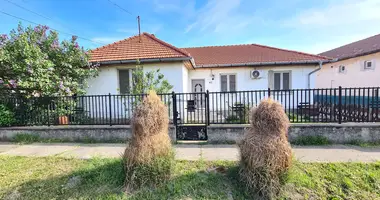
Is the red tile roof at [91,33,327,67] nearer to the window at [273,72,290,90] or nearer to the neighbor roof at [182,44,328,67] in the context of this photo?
the neighbor roof at [182,44,328,67]

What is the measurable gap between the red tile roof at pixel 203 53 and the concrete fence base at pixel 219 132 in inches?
145

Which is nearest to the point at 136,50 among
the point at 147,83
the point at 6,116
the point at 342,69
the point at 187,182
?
the point at 147,83

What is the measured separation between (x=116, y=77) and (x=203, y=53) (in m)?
6.52

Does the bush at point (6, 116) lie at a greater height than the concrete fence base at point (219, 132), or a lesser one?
greater

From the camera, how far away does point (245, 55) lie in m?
11.6

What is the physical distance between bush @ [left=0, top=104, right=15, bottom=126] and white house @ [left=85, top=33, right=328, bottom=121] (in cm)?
297

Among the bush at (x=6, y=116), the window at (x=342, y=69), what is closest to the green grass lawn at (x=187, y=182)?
the bush at (x=6, y=116)

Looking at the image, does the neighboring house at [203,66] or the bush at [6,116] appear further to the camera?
the neighboring house at [203,66]

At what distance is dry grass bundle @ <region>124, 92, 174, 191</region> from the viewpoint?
3.03 metres

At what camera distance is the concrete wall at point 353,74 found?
10180mm

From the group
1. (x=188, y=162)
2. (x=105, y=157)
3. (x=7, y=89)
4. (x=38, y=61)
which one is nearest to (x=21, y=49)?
(x=38, y=61)

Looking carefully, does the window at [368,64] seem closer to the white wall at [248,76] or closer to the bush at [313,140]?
the white wall at [248,76]

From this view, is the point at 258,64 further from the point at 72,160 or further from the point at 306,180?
the point at 72,160

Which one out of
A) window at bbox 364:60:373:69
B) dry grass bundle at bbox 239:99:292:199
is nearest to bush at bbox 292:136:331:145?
dry grass bundle at bbox 239:99:292:199
